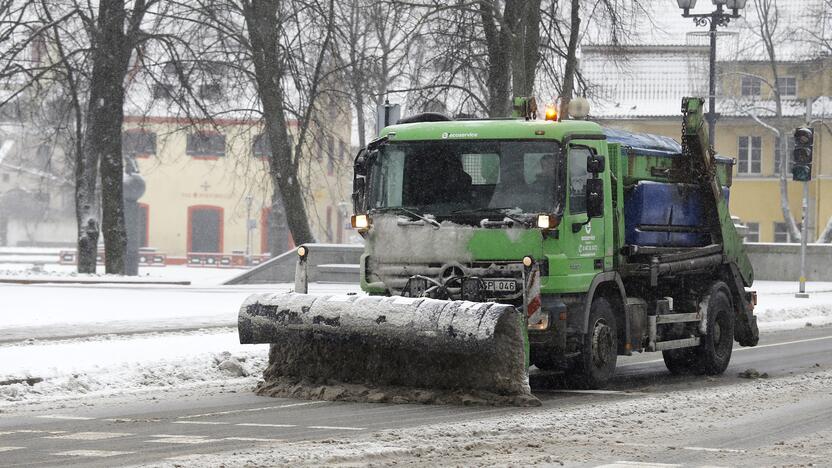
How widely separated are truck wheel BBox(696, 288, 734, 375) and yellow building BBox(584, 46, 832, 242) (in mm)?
46524

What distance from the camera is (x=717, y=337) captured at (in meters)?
17.4

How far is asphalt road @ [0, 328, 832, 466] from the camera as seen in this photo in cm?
1005

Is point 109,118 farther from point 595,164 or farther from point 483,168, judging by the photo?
point 595,164

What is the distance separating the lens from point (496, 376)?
43.0 ft

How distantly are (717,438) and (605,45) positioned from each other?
897 inches

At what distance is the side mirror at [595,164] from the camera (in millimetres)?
14305

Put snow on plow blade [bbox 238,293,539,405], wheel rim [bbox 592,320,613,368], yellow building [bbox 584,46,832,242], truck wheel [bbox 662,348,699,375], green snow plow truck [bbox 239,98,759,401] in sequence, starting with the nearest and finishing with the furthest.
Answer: snow on plow blade [bbox 238,293,539,405] < green snow plow truck [bbox 239,98,759,401] < wheel rim [bbox 592,320,613,368] < truck wheel [bbox 662,348,699,375] < yellow building [bbox 584,46,832,242]

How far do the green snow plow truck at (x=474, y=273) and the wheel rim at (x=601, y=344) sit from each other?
0.02 m

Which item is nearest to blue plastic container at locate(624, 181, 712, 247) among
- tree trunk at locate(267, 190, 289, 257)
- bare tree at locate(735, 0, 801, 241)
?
bare tree at locate(735, 0, 801, 241)

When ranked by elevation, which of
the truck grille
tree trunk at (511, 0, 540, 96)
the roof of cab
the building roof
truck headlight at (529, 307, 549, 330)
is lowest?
truck headlight at (529, 307, 549, 330)

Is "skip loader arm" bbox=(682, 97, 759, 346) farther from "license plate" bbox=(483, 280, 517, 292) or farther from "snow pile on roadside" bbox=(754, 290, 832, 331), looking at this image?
"snow pile on roadside" bbox=(754, 290, 832, 331)

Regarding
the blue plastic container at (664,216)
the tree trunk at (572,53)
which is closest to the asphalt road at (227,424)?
the blue plastic container at (664,216)

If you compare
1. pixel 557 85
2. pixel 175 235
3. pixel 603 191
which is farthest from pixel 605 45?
pixel 175 235

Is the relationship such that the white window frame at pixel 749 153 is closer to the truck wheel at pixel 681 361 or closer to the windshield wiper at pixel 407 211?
the truck wheel at pixel 681 361
